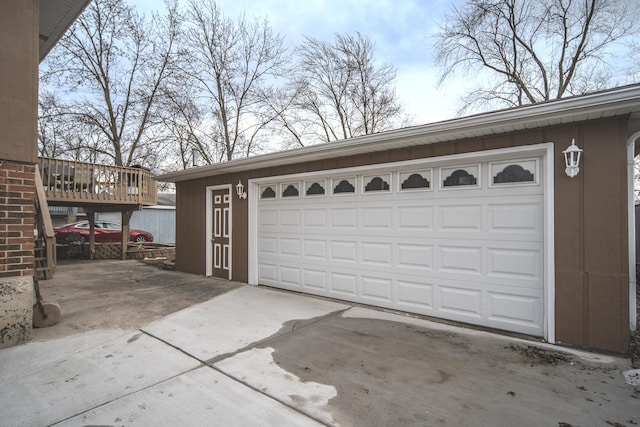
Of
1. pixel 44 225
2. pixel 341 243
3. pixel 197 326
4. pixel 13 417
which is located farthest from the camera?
pixel 44 225

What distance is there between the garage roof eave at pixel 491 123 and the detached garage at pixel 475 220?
0.04 ft

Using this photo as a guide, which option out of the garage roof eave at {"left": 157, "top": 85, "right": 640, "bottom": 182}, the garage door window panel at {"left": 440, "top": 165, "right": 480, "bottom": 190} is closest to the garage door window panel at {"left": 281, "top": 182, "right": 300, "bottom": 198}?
the garage roof eave at {"left": 157, "top": 85, "right": 640, "bottom": 182}

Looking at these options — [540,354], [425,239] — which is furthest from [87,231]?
[540,354]

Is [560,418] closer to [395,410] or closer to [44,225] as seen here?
[395,410]

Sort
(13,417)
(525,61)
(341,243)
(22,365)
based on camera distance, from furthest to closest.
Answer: (525,61) < (341,243) < (22,365) < (13,417)

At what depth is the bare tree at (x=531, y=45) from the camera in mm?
11109

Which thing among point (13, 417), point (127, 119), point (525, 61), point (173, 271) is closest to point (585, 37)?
point (525, 61)

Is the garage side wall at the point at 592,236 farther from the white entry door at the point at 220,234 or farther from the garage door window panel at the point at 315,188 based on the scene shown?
the white entry door at the point at 220,234

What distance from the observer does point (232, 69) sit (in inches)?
612

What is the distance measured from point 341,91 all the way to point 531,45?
309 inches

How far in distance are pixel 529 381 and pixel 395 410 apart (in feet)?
4.40

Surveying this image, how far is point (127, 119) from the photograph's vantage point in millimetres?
15305

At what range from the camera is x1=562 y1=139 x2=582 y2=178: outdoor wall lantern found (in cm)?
344

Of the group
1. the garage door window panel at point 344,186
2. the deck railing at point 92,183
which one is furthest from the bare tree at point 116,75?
the garage door window panel at point 344,186
